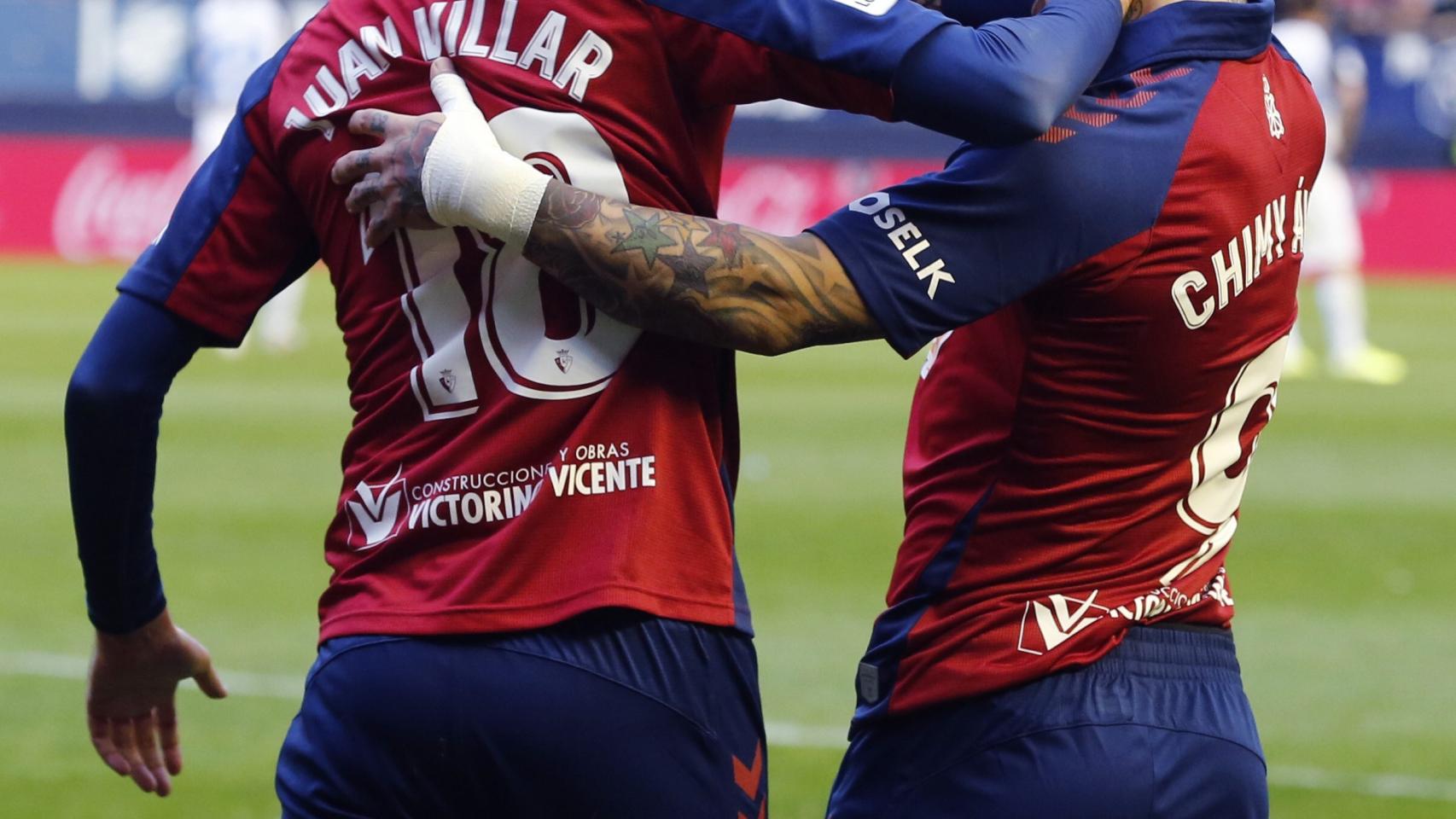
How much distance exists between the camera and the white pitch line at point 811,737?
5328 millimetres

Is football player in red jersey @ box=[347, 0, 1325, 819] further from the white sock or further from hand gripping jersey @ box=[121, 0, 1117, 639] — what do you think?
the white sock

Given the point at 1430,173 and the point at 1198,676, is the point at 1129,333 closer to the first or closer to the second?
the point at 1198,676

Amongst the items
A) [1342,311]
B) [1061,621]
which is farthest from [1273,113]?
[1342,311]

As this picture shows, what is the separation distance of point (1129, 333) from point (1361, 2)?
24274 millimetres

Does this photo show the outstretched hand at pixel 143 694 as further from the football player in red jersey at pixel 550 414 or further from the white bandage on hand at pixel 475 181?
the white bandage on hand at pixel 475 181

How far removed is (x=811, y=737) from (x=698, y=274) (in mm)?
3687

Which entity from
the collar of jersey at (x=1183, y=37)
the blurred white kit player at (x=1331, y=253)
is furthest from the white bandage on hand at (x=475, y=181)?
the blurred white kit player at (x=1331, y=253)

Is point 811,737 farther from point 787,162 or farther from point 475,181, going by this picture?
point 787,162

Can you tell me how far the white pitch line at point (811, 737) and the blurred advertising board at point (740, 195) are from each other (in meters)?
15.4

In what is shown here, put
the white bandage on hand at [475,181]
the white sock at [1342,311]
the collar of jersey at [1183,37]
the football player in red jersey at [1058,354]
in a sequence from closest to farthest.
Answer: the white bandage on hand at [475,181] → the football player in red jersey at [1058,354] → the collar of jersey at [1183,37] → the white sock at [1342,311]

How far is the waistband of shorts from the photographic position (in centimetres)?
243

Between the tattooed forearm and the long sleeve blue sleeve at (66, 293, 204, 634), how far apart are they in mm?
550

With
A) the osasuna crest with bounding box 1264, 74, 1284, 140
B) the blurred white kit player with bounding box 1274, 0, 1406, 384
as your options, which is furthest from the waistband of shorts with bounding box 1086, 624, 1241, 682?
the blurred white kit player with bounding box 1274, 0, 1406, 384

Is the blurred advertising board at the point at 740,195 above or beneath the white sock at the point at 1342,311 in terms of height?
above
